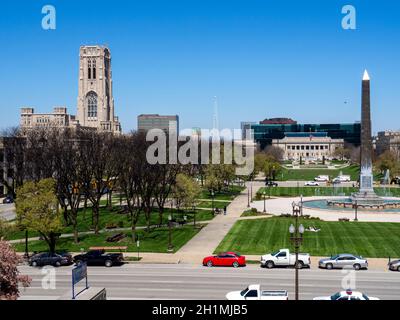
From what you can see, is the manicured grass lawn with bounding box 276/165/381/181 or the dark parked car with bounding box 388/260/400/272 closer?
the dark parked car with bounding box 388/260/400/272

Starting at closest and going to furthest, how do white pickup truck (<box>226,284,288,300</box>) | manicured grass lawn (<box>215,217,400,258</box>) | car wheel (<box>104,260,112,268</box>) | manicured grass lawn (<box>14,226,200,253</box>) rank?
white pickup truck (<box>226,284,288,300</box>) < car wheel (<box>104,260,112,268</box>) < manicured grass lawn (<box>215,217,400,258</box>) < manicured grass lawn (<box>14,226,200,253</box>)

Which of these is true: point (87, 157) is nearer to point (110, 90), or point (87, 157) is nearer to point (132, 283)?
point (132, 283)

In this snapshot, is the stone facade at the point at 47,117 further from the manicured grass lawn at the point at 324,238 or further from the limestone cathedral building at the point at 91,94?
the manicured grass lawn at the point at 324,238

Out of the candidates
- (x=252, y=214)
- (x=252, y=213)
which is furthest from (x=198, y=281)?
(x=252, y=213)

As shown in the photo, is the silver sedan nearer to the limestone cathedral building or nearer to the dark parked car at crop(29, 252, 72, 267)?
the dark parked car at crop(29, 252, 72, 267)

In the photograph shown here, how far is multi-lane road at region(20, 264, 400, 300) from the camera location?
26500 millimetres

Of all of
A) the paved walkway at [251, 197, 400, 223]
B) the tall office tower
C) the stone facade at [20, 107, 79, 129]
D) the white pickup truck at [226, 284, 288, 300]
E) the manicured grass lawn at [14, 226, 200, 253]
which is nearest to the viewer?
the white pickup truck at [226, 284, 288, 300]

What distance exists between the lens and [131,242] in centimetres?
4344

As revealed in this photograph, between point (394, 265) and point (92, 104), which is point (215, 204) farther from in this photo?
point (92, 104)

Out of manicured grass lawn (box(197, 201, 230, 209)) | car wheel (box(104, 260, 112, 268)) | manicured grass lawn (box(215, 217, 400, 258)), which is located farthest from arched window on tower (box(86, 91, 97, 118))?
car wheel (box(104, 260, 112, 268))

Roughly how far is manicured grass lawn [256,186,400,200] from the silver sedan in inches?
1881

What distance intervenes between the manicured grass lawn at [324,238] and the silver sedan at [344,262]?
431 cm

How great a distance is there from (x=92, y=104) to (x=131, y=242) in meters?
153
